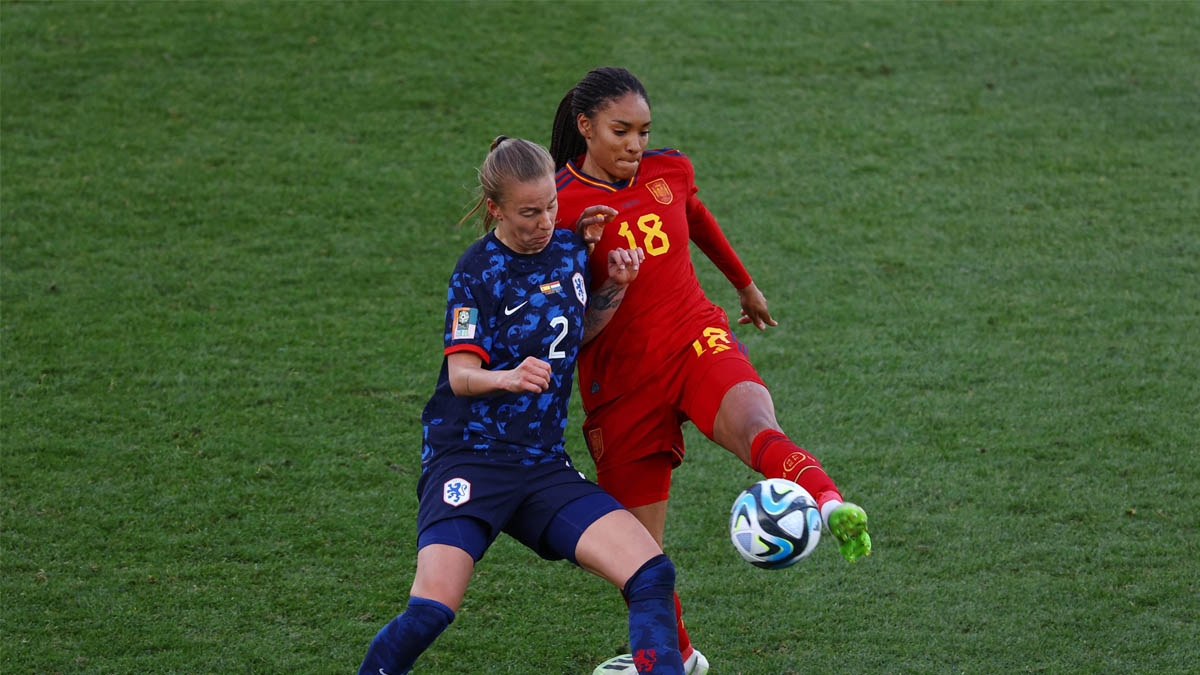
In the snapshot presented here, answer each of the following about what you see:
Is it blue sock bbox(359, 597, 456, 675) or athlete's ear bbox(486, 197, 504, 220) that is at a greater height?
athlete's ear bbox(486, 197, 504, 220)

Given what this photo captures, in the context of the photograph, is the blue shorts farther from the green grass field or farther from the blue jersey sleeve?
the green grass field

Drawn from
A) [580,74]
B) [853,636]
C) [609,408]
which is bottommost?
[853,636]

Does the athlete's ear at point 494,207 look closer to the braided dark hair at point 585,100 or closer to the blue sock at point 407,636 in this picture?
the braided dark hair at point 585,100

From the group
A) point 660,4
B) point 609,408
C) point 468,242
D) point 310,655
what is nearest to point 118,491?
point 310,655

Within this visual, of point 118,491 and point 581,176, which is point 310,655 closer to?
point 118,491

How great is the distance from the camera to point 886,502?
5.27 meters

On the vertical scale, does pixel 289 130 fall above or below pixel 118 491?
above

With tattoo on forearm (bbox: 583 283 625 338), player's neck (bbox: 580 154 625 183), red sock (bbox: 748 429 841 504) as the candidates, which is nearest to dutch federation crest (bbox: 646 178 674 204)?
player's neck (bbox: 580 154 625 183)

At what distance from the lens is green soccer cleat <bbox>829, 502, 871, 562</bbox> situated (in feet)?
10.2

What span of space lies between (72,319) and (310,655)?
339cm

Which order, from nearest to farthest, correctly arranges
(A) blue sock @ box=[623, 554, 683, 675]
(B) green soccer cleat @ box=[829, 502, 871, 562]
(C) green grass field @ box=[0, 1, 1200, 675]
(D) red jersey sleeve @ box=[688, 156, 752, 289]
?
1. (B) green soccer cleat @ box=[829, 502, 871, 562]
2. (A) blue sock @ box=[623, 554, 683, 675]
3. (D) red jersey sleeve @ box=[688, 156, 752, 289]
4. (C) green grass field @ box=[0, 1, 1200, 675]

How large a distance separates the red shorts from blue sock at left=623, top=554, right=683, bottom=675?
55 cm

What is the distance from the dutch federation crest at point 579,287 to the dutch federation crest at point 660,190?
0.45 meters

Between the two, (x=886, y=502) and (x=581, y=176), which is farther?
(x=886, y=502)
